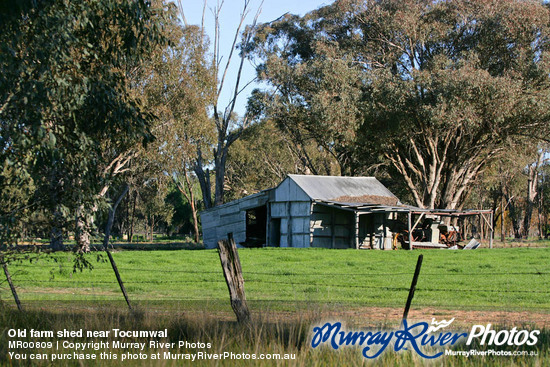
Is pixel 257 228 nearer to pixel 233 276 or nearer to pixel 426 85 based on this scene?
pixel 426 85

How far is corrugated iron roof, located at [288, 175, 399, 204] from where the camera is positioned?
38.9m

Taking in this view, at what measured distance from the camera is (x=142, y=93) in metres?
35.2

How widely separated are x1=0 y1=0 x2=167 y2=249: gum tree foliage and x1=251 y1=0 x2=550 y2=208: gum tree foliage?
30.9 metres

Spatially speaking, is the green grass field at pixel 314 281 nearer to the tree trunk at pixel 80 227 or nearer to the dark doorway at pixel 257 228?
the tree trunk at pixel 80 227

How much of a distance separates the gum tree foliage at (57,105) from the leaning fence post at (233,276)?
115 inches

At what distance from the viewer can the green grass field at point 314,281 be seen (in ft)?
50.9

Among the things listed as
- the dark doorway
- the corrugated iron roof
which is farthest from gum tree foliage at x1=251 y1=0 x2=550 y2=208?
the dark doorway

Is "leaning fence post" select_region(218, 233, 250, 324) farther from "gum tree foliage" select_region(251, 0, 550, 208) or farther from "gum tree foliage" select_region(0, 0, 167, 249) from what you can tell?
"gum tree foliage" select_region(251, 0, 550, 208)

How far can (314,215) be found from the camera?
38312 millimetres

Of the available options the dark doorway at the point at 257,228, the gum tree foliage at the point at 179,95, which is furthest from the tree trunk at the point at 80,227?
the dark doorway at the point at 257,228

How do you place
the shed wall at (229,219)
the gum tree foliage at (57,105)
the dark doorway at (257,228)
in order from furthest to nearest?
the dark doorway at (257,228) → the shed wall at (229,219) → the gum tree foliage at (57,105)

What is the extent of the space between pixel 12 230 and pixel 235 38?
159ft

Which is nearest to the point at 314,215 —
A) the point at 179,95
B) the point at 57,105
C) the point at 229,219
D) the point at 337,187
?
the point at 337,187

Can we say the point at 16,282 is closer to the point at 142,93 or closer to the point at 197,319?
the point at 197,319
